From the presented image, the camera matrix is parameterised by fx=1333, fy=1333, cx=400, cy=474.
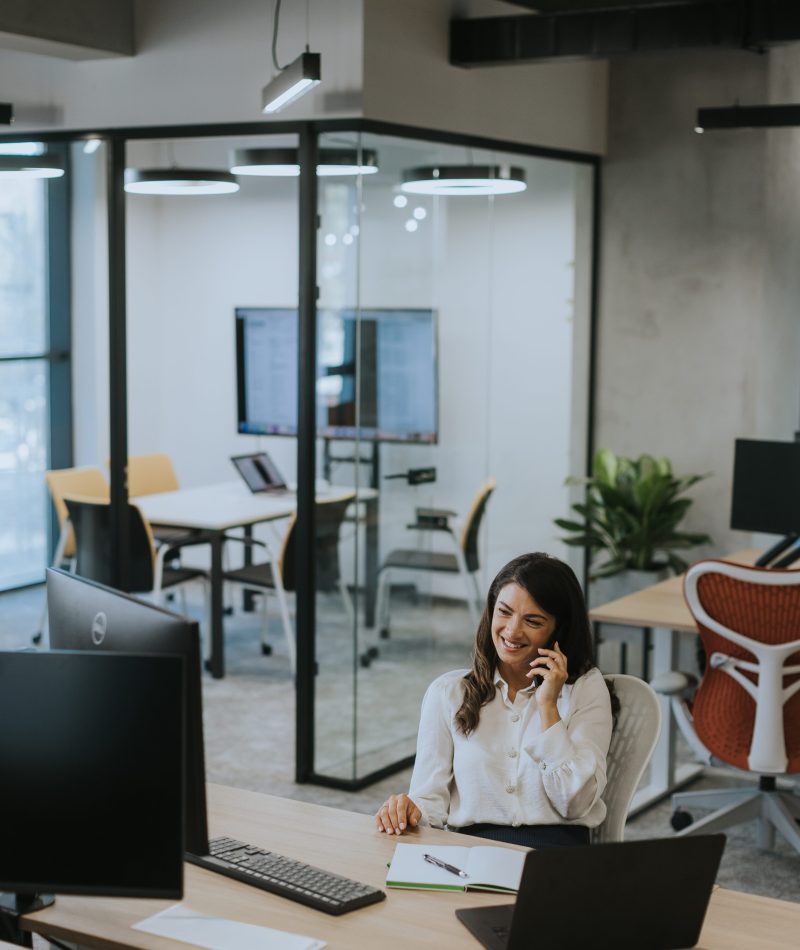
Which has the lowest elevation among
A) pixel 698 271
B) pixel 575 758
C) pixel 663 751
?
pixel 663 751

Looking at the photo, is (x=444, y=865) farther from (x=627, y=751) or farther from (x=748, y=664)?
(x=748, y=664)

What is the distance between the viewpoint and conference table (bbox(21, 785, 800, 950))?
2129mm

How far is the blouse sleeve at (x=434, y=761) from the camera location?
2.72 metres

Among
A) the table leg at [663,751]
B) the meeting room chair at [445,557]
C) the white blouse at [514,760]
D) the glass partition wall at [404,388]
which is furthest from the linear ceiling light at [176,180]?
the white blouse at [514,760]

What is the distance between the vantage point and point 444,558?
5438 millimetres

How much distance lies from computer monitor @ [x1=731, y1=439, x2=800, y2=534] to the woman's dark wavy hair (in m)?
2.54

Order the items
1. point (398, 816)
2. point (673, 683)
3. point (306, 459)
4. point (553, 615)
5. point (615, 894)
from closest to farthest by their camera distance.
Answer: point (615, 894) < point (398, 816) < point (553, 615) < point (673, 683) < point (306, 459)

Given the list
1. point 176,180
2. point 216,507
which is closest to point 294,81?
point 176,180

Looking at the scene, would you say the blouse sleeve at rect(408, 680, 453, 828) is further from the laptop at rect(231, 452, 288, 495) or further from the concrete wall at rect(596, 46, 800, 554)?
the laptop at rect(231, 452, 288, 495)

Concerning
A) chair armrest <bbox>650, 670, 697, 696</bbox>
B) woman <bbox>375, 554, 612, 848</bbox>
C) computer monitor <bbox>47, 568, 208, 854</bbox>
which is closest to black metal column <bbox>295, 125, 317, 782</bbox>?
chair armrest <bbox>650, 670, 697, 696</bbox>

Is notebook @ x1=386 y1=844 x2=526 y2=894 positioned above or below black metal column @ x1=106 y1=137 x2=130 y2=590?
below

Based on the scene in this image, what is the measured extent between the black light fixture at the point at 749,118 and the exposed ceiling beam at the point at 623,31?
19.0 inches

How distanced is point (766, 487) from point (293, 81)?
2.50m

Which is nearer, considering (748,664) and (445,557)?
(748,664)
